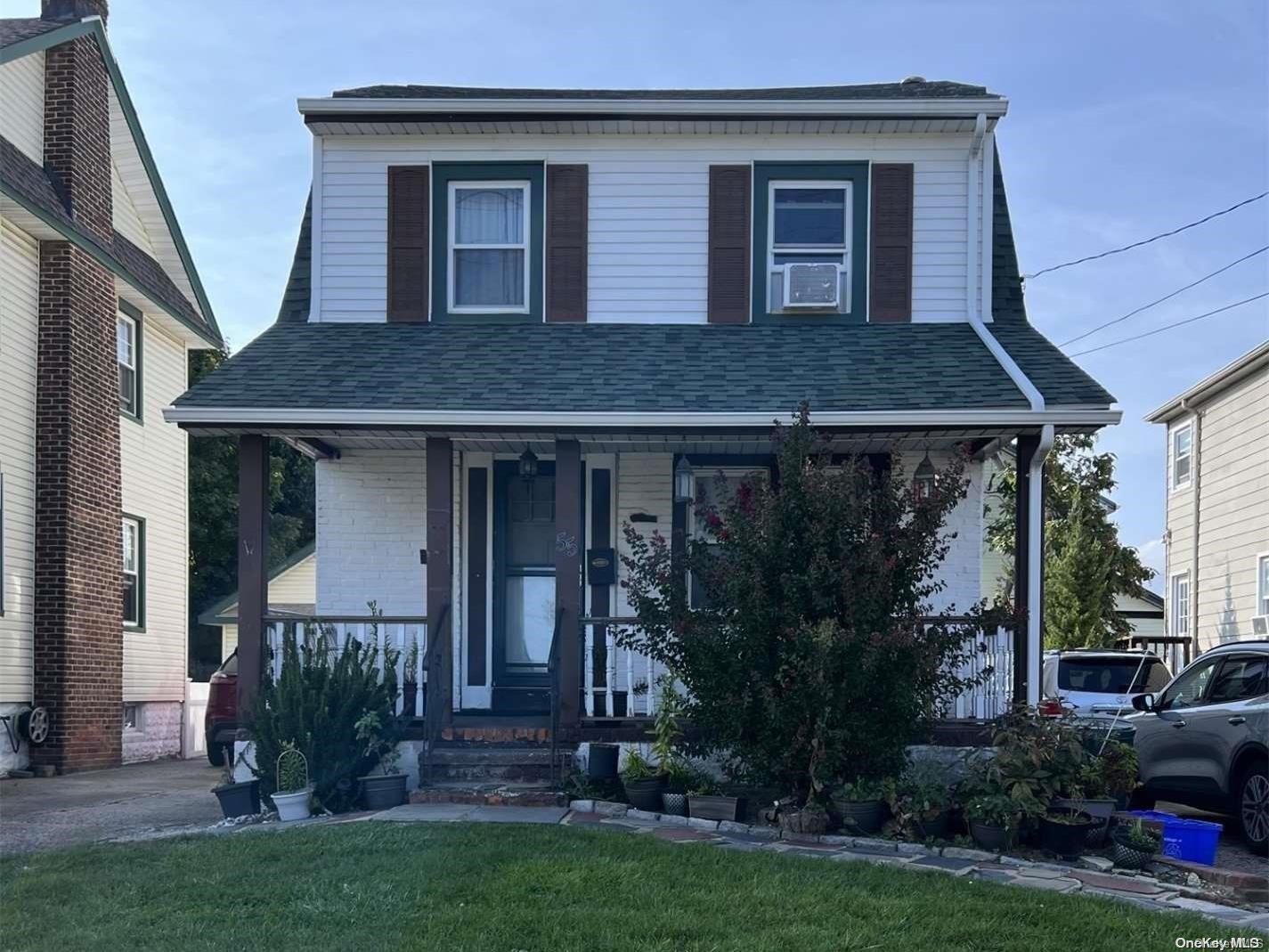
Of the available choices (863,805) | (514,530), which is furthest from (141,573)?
(863,805)

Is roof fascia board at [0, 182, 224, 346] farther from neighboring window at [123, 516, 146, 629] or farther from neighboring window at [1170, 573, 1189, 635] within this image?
neighboring window at [1170, 573, 1189, 635]

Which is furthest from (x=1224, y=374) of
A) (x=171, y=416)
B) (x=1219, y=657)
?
(x=171, y=416)

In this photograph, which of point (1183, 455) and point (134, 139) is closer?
point (134, 139)

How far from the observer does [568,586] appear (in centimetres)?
995

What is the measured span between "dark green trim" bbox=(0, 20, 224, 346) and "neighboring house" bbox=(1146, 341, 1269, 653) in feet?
50.7

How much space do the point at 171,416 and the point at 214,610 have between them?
458 inches

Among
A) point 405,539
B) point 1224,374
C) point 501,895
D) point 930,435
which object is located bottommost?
point 501,895

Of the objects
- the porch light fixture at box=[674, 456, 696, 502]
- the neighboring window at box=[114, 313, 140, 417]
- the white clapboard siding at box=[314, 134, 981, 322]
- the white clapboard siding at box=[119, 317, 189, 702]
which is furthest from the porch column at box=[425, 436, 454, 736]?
the neighboring window at box=[114, 313, 140, 417]

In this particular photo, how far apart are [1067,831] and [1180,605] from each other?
687 inches

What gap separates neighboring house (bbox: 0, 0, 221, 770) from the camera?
1334 cm

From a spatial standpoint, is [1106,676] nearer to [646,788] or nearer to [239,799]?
[646,788]

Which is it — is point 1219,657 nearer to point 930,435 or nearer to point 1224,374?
point 930,435

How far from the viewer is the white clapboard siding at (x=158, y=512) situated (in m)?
16.2

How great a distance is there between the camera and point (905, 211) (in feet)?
37.4
